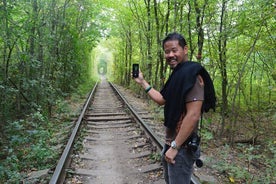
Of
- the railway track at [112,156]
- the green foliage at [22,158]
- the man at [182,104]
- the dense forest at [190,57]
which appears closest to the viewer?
the man at [182,104]

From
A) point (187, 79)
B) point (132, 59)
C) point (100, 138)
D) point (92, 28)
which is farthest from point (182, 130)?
point (132, 59)

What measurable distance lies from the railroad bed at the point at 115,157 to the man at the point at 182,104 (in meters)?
1.94

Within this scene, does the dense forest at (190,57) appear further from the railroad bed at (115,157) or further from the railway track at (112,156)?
the railroad bed at (115,157)

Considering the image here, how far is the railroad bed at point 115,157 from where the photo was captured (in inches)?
167

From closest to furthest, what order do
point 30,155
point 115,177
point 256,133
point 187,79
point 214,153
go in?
point 187,79 → point 115,177 → point 30,155 → point 214,153 → point 256,133

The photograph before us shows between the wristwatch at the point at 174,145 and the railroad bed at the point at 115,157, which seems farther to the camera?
the railroad bed at the point at 115,157

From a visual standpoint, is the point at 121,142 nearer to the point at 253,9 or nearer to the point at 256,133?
the point at 253,9

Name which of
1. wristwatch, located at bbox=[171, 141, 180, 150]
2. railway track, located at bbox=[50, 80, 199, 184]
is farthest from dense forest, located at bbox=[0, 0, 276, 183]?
wristwatch, located at bbox=[171, 141, 180, 150]

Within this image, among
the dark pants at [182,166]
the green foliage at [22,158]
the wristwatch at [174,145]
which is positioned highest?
the wristwatch at [174,145]

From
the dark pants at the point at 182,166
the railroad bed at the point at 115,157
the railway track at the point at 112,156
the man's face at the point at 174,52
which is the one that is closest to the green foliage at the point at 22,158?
the railway track at the point at 112,156

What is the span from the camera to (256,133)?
8727 millimetres

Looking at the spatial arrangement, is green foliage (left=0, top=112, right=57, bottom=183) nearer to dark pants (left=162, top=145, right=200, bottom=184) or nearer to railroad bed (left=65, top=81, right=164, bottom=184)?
railroad bed (left=65, top=81, right=164, bottom=184)

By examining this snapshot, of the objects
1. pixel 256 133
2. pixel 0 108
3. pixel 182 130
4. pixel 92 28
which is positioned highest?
pixel 92 28

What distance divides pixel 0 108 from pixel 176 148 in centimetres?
582
